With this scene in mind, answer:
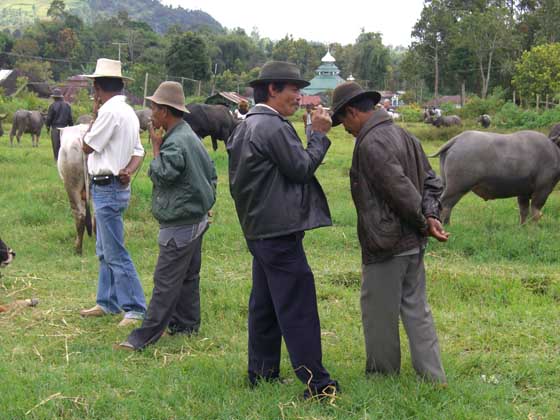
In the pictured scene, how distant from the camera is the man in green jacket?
5.52m

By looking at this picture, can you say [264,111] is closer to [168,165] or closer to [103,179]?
[168,165]

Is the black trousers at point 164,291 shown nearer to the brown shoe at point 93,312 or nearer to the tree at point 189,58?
the brown shoe at point 93,312

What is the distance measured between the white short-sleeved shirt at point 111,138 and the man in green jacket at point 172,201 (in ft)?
2.05

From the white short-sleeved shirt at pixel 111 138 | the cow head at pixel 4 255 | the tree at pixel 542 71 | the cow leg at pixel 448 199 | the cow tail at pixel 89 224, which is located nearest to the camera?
the white short-sleeved shirt at pixel 111 138

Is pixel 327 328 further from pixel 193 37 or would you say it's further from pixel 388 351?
pixel 193 37

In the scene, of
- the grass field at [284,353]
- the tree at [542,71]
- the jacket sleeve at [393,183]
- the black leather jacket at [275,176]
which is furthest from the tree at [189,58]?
the jacket sleeve at [393,183]

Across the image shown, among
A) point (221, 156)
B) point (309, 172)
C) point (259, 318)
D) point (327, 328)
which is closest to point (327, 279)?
point (327, 328)

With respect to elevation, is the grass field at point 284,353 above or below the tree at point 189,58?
below

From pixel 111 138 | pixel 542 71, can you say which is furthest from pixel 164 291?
pixel 542 71

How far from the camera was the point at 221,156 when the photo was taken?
1811cm

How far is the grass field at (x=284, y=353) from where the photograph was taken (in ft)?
14.8

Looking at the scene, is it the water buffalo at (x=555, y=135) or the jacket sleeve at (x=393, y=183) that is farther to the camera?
the water buffalo at (x=555, y=135)

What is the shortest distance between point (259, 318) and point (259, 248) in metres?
0.58

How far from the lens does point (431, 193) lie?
473cm
